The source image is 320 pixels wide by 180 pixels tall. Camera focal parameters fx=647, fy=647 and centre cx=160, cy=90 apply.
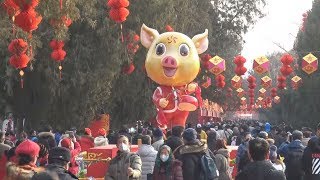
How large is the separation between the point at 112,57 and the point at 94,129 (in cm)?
450

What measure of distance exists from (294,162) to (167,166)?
3765mm

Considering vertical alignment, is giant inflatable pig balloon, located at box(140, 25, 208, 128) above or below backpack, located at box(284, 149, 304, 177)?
above

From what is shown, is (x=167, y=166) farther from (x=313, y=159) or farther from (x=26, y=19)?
(x=26, y=19)

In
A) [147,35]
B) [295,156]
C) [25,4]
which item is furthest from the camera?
[147,35]

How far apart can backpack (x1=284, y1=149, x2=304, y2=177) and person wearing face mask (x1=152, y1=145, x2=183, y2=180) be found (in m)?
3.70

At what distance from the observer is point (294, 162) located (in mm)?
11422

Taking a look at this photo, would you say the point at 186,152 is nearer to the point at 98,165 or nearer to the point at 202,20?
the point at 98,165

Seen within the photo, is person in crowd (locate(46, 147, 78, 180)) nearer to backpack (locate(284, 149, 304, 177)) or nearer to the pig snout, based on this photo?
backpack (locate(284, 149, 304, 177))

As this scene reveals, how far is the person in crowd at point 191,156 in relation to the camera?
8352 millimetres

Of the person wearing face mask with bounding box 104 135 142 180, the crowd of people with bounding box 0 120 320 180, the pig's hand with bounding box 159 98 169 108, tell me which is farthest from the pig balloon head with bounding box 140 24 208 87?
the person wearing face mask with bounding box 104 135 142 180

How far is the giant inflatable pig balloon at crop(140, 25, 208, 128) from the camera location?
17.8 metres

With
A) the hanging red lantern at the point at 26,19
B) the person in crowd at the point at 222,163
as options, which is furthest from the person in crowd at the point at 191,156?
the hanging red lantern at the point at 26,19

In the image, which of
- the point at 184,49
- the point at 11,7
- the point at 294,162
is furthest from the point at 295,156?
the point at 184,49

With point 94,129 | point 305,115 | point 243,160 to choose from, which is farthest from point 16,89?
point 305,115
